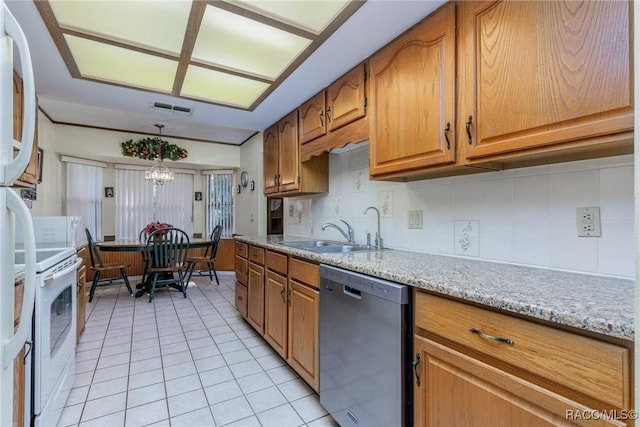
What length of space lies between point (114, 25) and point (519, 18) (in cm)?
206

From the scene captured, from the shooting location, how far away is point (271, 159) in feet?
10.6

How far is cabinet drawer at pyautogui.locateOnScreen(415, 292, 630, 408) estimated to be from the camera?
631mm

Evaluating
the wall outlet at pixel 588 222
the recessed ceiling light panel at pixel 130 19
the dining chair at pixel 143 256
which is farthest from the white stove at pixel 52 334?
the dining chair at pixel 143 256

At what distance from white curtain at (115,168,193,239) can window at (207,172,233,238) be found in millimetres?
349

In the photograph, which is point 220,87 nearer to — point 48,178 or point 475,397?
point 475,397

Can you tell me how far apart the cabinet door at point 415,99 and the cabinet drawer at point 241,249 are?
162cm

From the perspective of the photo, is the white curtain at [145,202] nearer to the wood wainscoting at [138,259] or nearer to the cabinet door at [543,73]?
the wood wainscoting at [138,259]

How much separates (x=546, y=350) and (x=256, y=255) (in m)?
2.15

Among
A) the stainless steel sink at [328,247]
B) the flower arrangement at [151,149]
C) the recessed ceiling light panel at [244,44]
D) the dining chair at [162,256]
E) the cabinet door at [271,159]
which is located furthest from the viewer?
the flower arrangement at [151,149]

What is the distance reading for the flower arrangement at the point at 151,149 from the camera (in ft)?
14.9

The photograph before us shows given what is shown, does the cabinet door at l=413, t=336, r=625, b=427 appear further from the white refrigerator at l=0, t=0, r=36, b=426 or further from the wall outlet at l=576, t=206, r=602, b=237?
the white refrigerator at l=0, t=0, r=36, b=426

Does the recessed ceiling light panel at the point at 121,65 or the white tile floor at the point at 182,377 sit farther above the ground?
the recessed ceiling light panel at the point at 121,65

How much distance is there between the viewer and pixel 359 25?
160 cm

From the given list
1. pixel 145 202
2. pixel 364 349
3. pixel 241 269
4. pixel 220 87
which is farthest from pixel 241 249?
pixel 145 202
